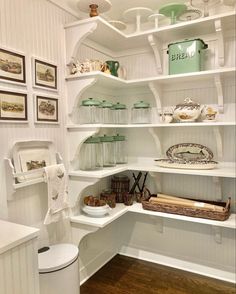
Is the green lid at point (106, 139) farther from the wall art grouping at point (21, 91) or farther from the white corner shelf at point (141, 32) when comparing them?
the white corner shelf at point (141, 32)

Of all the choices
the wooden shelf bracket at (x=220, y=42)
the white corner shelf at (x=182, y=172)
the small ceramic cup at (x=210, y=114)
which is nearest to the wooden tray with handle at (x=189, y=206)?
the white corner shelf at (x=182, y=172)

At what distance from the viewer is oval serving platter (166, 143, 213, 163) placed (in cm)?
206

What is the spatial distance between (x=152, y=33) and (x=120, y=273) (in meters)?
2.07

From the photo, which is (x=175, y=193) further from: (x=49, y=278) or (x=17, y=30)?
(x=17, y=30)

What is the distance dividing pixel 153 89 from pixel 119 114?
42cm

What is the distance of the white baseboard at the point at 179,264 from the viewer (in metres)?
2.13

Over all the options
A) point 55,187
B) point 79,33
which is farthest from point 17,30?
point 55,187

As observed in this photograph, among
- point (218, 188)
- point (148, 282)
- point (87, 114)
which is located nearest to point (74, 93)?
point (87, 114)

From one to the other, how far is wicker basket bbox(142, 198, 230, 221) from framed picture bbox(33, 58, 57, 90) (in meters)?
1.23

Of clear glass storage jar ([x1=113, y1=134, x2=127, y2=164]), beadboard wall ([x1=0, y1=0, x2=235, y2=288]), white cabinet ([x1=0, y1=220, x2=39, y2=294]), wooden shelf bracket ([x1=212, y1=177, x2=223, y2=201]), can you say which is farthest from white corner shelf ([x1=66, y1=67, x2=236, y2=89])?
white cabinet ([x1=0, y1=220, x2=39, y2=294])

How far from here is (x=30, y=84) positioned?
1589 millimetres

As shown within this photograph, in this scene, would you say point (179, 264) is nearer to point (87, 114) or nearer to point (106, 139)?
point (106, 139)

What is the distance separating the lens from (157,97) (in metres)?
2.18

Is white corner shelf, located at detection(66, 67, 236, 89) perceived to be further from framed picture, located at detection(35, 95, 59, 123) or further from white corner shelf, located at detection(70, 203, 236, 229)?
white corner shelf, located at detection(70, 203, 236, 229)
